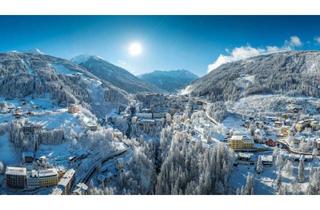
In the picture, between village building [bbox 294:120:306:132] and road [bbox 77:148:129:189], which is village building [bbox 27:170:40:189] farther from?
village building [bbox 294:120:306:132]

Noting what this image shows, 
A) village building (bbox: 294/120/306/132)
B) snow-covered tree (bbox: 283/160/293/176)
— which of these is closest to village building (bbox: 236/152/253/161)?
snow-covered tree (bbox: 283/160/293/176)

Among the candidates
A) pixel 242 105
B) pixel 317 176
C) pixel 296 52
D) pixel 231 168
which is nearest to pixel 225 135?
pixel 231 168

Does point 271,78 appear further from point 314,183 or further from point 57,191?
point 57,191

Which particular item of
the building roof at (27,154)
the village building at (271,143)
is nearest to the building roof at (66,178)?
the building roof at (27,154)

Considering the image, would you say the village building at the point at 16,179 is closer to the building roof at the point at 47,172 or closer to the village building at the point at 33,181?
the village building at the point at 33,181

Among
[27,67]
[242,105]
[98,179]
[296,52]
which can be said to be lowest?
[98,179]

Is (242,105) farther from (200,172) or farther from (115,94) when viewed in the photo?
(200,172)
